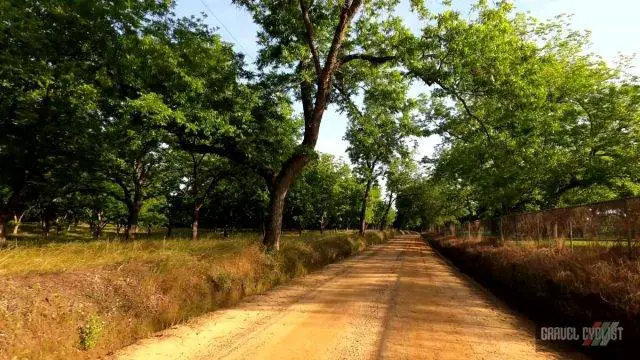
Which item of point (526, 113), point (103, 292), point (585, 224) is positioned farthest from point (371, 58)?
point (103, 292)

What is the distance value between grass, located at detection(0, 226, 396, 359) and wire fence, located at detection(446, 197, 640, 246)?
9.09 meters

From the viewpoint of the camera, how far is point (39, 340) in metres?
5.15

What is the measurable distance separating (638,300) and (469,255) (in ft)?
43.4

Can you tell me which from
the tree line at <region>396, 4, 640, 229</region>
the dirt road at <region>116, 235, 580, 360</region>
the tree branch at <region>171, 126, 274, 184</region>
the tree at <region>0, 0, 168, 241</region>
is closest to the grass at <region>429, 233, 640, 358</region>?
the dirt road at <region>116, 235, 580, 360</region>

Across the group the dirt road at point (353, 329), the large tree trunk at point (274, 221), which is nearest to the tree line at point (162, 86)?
the large tree trunk at point (274, 221)

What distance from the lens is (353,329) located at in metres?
7.75

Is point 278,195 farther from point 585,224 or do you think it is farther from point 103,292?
point 585,224

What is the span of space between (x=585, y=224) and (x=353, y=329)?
756 cm

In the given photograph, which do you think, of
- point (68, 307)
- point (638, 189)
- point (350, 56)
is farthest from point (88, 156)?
point (638, 189)

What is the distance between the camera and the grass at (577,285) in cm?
641

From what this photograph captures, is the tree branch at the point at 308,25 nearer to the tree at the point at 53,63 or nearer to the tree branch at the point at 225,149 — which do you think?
the tree branch at the point at 225,149

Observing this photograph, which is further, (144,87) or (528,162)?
(528,162)

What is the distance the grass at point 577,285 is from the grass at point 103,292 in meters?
7.22

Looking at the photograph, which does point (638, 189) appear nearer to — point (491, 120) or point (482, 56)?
point (491, 120)
